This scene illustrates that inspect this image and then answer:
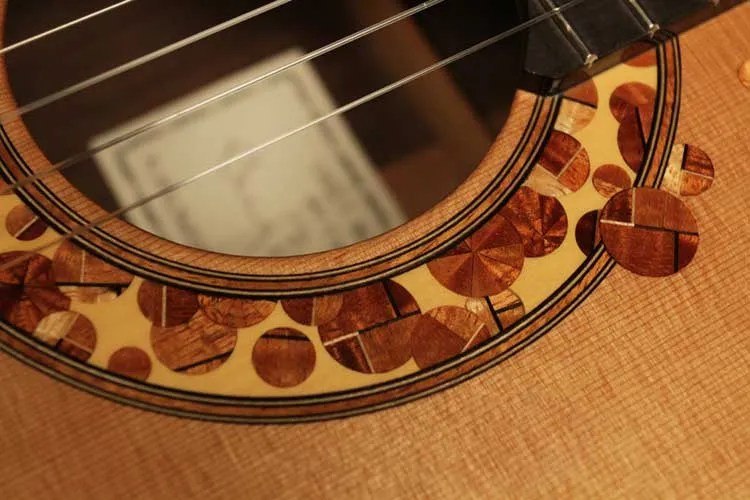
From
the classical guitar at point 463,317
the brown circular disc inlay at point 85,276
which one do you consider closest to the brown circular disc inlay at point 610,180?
the classical guitar at point 463,317

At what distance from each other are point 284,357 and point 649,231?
40 cm

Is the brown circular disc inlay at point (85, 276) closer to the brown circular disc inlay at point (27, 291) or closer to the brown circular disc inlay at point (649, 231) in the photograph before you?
the brown circular disc inlay at point (27, 291)

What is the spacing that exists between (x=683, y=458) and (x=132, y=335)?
1.80 feet

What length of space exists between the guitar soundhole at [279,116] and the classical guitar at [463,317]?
21cm

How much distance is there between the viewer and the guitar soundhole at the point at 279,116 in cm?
113

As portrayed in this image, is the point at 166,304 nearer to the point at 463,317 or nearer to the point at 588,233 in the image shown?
the point at 463,317

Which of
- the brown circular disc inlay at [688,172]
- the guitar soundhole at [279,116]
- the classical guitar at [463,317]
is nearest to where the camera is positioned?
the classical guitar at [463,317]

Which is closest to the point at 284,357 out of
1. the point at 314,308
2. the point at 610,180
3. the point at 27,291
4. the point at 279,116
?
the point at 314,308

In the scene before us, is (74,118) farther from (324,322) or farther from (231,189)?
(324,322)

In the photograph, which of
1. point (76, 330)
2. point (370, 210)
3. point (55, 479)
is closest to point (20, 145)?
point (76, 330)

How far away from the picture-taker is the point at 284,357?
0.76 metres

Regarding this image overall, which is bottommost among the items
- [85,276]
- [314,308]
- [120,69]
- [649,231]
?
[649,231]

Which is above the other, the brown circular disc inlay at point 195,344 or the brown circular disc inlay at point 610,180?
the brown circular disc inlay at point 195,344

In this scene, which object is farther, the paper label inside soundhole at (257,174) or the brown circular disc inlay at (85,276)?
the paper label inside soundhole at (257,174)
